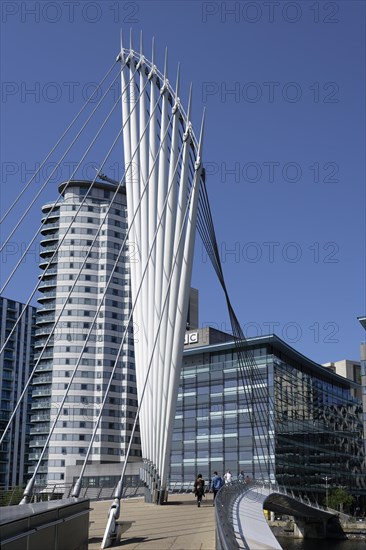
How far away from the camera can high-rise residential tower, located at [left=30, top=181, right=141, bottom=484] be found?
11206cm

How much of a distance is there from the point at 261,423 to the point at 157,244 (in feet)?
204

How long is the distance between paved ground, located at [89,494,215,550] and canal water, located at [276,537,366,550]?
50.9 m

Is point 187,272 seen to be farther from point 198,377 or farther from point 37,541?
point 198,377

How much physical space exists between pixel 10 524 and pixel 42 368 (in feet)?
365

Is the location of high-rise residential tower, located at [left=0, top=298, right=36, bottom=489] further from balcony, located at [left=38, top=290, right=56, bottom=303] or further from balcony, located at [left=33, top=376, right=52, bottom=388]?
balcony, located at [left=33, top=376, right=52, bottom=388]

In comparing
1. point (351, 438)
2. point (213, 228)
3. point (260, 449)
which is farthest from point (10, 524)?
point (351, 438)

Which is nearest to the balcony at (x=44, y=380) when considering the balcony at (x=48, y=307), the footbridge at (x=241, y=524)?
the balcony at (x=48, y=307)

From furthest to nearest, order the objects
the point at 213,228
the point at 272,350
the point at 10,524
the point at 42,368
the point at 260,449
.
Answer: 1. the point at 42,368
2. the point at 272,350
3. the point at 260,449
4. the point at 213,228
5. the point at 10,524

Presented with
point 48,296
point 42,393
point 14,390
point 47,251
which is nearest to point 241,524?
point 42,393

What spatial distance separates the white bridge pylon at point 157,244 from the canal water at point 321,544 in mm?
48313

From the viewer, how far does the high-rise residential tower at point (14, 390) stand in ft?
408

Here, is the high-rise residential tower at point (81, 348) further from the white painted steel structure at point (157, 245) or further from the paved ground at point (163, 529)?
the paved ground at point (163, 529)

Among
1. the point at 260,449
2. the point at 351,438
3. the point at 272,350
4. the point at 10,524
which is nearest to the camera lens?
the point at 10,524

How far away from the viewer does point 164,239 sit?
1134 inches
